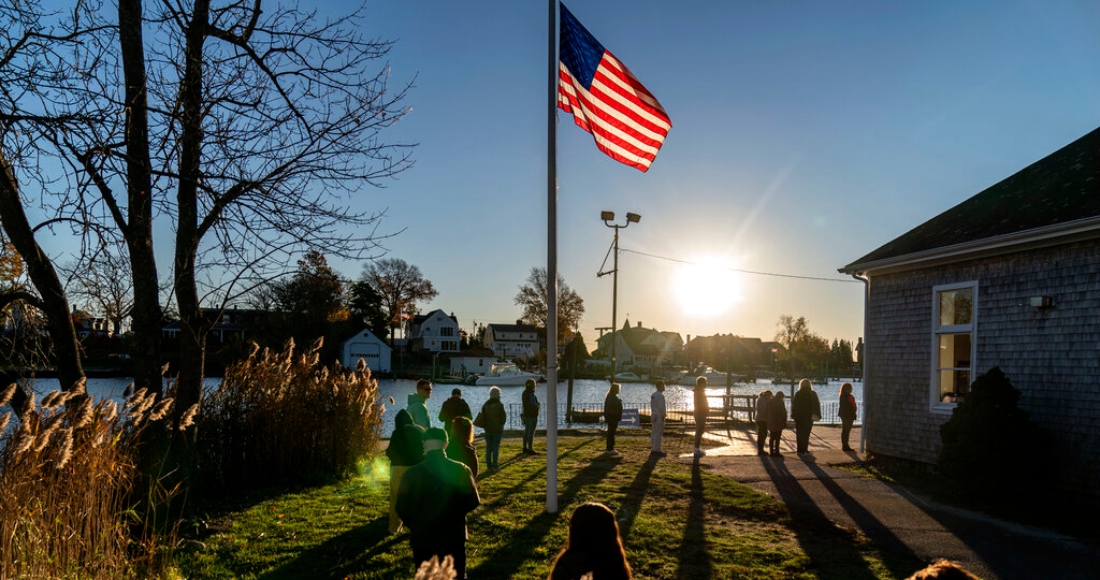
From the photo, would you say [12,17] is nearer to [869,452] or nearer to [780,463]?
[780,463]

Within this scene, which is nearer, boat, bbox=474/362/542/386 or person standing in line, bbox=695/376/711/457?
person standing in line, bbox=695/376/711/457

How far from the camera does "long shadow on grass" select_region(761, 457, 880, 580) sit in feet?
24.5

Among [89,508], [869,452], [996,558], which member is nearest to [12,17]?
[89,508]

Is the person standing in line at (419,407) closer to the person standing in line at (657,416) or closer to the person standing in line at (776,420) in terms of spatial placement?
the person standing in line at (657,416)

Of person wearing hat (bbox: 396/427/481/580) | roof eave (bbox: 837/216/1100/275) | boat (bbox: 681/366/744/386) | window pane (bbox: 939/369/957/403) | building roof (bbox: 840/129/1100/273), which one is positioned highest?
building roof (bbox: 840/129/1100/273)

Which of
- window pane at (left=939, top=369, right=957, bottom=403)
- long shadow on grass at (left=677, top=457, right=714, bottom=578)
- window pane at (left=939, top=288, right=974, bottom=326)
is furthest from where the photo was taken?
window pane at (left=939, top=369, right=957, bottom=403)

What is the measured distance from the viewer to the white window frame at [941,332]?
1305cm

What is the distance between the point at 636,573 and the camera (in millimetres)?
7176

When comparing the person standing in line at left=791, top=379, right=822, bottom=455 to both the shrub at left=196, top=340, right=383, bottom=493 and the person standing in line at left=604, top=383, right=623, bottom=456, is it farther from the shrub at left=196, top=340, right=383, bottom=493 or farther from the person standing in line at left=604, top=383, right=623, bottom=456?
the shrub at left=196, top=340, right=383, bottom=493

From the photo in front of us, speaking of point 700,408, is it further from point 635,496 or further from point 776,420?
point 635,496

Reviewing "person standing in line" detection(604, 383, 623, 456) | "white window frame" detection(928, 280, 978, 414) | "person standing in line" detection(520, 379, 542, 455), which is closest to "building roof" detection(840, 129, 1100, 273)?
"white window frame" detection(928, 280, 978, 414)

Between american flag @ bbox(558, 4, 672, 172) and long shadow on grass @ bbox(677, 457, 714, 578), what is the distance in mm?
4796

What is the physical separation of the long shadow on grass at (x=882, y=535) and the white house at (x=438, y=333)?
10555 centimetres

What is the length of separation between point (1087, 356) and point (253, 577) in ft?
38.9
